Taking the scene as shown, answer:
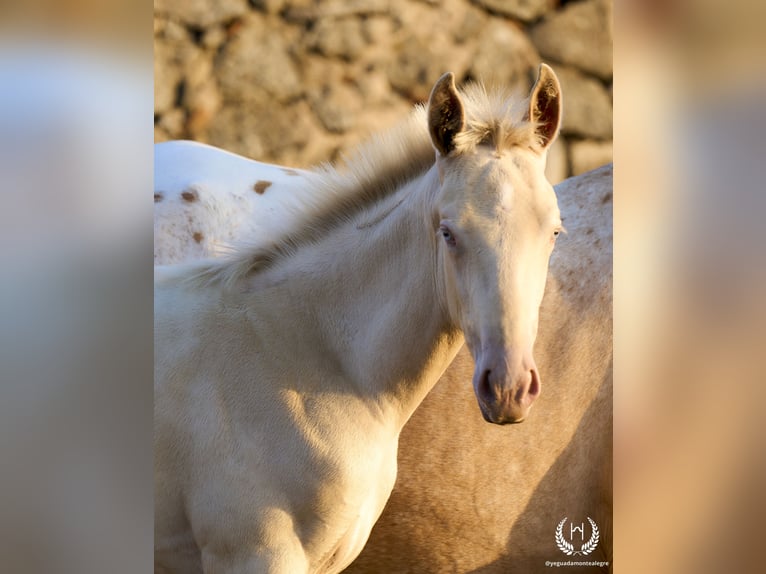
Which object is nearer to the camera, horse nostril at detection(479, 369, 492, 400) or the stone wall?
horse nostril at detection(479, 369, 492, 400)

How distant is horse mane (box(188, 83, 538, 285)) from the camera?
1.87 meters

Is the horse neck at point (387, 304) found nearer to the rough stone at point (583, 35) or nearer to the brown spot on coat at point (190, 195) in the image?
the brown spot on coat at point (190, 195)

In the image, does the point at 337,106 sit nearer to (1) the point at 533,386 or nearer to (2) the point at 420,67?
(2) the point at 420,67

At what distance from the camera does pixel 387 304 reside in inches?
71.2

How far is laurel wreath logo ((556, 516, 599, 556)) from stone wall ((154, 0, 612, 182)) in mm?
1213

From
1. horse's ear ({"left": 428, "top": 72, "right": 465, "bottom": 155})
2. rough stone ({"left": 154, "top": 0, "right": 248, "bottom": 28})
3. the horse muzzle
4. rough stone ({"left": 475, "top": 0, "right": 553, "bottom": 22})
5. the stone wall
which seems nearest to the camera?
the horse muzzle

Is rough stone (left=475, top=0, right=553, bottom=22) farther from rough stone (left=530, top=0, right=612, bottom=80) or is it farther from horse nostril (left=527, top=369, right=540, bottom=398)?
horse nostril (left=527, top=369, right=540, bottom=398)

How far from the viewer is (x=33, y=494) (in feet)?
6.54

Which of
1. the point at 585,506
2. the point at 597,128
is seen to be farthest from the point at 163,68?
the point at 585,506

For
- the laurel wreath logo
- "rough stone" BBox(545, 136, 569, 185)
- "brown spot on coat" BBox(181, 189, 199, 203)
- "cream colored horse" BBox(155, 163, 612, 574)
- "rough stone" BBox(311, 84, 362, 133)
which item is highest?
"rough stone" BBox(311, 84, 362, 133)

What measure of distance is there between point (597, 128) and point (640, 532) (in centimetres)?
136

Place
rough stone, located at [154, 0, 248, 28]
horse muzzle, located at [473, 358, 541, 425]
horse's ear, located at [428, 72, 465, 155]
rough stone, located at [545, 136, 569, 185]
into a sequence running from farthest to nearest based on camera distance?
1. rough stone, located at [545, 136, 569, 185]
2. rough stone, located at [154, 0, 248, 28]
3. horse's ear, located at [428, 72, 465, 155]
4. horse muzzle, located at [473, 358, 541, 425]

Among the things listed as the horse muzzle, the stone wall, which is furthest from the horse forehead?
the stone wall

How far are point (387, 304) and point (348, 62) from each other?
1.08m
